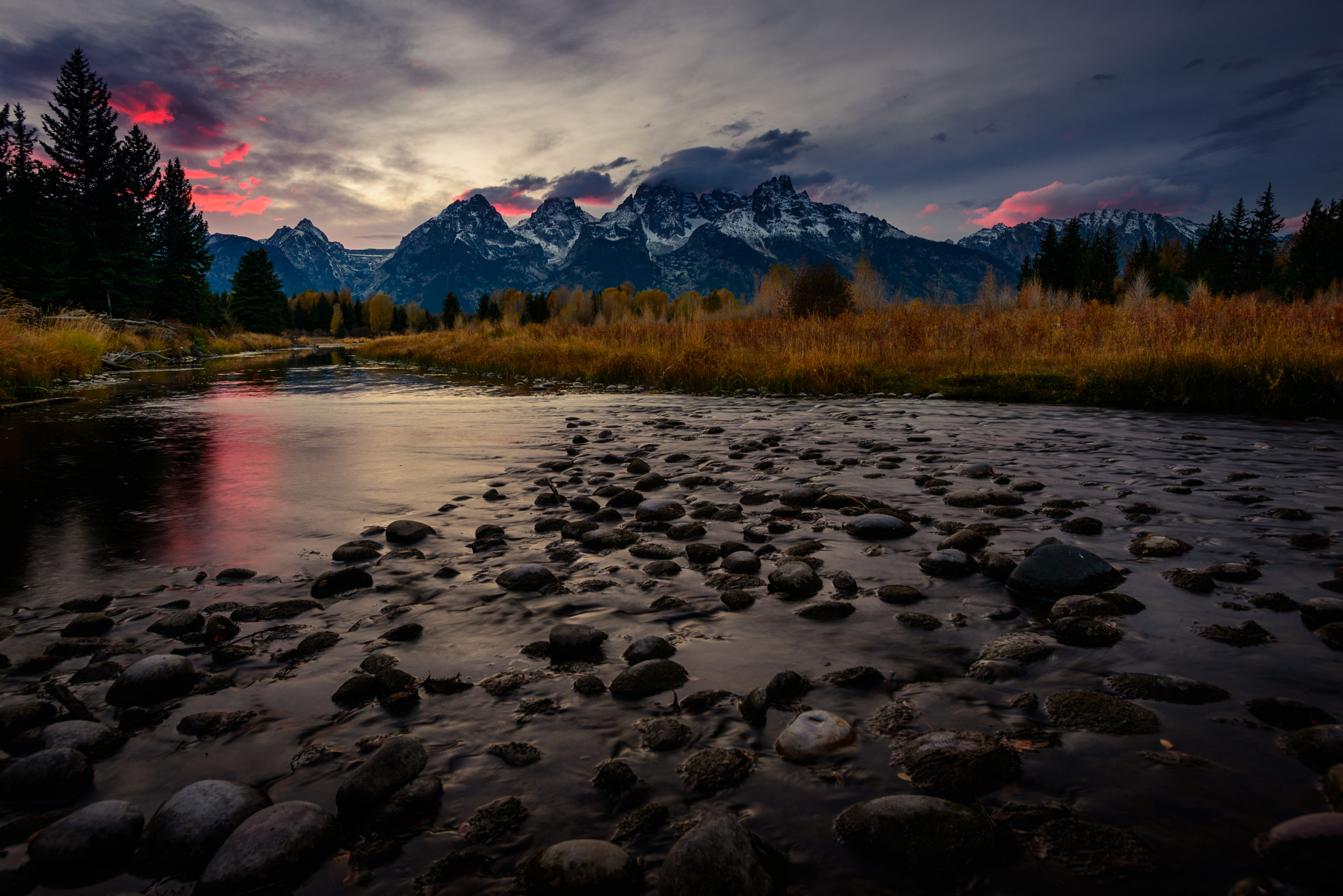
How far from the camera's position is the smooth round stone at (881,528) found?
4.10 meters

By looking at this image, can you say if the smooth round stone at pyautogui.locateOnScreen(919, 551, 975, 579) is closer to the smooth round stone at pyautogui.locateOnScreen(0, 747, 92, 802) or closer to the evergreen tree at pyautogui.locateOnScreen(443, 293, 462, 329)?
the smooth round stone at pyautogui.locateOnScreen(0, 747, 92, 802)

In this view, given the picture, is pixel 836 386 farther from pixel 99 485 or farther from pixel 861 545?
pixel 99 485

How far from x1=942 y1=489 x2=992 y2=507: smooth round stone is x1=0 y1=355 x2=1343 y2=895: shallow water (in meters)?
0.27

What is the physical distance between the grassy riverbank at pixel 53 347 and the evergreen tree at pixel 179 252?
54.9 ft

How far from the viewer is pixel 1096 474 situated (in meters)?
5.69

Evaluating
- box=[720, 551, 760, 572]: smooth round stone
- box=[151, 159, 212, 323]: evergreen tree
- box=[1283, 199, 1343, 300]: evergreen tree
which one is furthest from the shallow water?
box=[1283, 199, 1343, 300]: evergreen tree

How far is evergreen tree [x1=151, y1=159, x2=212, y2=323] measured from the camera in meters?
48.5

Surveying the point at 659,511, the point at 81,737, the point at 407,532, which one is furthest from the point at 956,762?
the point at 407,532

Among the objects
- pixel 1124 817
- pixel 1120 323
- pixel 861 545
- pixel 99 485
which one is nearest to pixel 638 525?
pixel 861 545

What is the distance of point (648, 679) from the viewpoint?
7.75 feet

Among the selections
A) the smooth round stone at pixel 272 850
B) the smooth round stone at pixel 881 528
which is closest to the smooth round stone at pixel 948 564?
the smooth round stone at pixel 881 528

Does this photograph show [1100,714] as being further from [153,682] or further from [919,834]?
[153,682]

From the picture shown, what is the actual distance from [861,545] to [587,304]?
91544mm

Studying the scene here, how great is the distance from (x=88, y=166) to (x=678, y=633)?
199 ft
